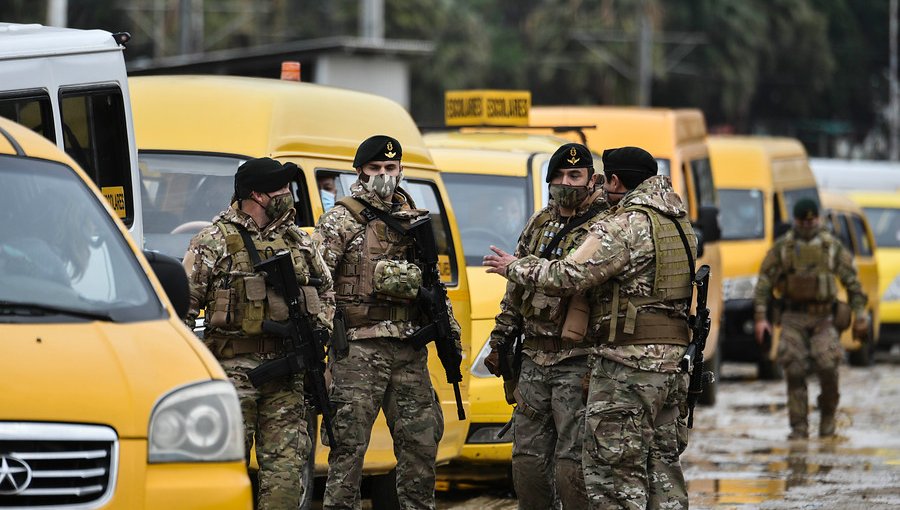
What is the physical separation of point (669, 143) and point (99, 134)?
25.0 ft

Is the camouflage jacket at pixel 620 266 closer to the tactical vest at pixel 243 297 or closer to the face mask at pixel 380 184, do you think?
the face mask at pixel 380 184

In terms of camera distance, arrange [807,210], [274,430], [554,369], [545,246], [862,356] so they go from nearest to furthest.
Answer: [274,430] → [554,369] → [545,246] → [807,210] → [862,356]

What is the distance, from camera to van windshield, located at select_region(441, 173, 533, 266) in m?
11.3

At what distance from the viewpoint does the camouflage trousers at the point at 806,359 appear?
46.9ft

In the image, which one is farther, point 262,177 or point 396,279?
point 396,279

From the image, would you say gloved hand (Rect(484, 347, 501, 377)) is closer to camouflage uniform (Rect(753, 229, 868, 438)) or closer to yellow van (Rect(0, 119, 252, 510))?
yellow van (Rect(0, 119, 252, 510))

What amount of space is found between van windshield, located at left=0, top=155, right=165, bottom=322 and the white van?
254 cm

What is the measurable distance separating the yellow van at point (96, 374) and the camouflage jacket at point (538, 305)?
8.15 ft

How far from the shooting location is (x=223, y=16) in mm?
53625

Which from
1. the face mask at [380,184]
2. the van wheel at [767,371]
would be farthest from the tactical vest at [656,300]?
the van wheel at [767,371]

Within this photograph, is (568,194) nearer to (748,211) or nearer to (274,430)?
(274,430)

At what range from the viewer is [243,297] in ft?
23.9

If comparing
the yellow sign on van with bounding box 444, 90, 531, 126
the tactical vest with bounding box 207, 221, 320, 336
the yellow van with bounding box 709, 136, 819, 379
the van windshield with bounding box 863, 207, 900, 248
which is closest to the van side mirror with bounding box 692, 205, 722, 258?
the yellow sign on van with bounding box 444, 90, 531, 126

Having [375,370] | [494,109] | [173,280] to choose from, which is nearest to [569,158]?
[375,370]
